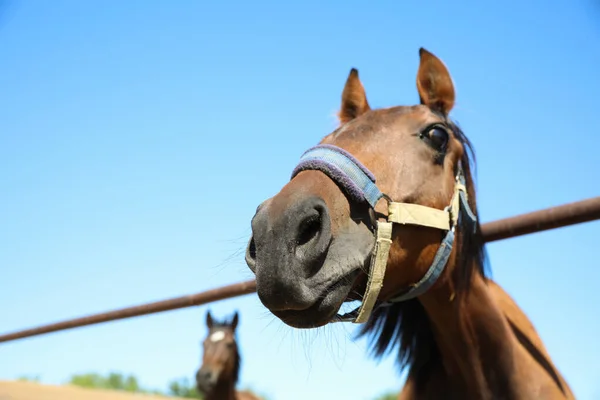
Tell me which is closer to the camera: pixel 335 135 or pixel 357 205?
pixel 357 205

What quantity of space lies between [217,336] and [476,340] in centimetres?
1000

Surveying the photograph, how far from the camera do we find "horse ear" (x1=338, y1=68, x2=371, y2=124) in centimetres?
347

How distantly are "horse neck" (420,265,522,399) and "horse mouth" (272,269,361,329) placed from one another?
0.91 meters

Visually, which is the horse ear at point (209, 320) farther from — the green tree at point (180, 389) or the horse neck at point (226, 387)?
the green tree at point (180, 389)

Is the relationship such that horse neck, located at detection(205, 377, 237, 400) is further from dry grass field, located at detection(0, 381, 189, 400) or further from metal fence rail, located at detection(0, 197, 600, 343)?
dry grass field, located at detection(0, 381, 189, 400)

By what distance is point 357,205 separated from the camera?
2463 mm

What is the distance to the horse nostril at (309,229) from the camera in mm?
2250

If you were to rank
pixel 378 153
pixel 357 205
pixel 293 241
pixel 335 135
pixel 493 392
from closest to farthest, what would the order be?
pixel 293 241 < pixel 357 205 < pixel 378 153 < pixel 335 135 < pixel 493 392

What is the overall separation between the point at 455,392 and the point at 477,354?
248 mm

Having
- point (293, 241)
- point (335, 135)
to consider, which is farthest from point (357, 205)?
point (335, 135)

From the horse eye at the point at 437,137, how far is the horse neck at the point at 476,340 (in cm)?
68

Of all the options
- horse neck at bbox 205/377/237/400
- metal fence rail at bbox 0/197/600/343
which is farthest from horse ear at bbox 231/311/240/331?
metal fence rail at bbox 0/197/600/343

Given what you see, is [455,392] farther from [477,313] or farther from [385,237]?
[385,237]

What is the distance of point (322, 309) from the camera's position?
2.29 meters
